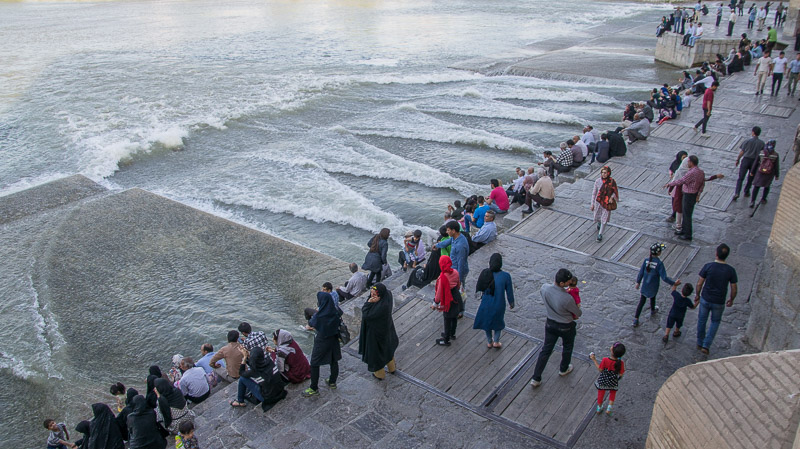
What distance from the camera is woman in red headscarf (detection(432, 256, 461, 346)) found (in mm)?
7156

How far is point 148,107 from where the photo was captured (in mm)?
25500

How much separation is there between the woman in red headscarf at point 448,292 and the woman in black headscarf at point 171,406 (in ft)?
11.0

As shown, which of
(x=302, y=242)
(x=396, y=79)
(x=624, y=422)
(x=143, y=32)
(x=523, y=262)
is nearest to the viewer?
(x=624, y=422)

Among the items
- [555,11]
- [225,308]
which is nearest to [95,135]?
[225,308]

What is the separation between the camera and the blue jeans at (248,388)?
7.00 m

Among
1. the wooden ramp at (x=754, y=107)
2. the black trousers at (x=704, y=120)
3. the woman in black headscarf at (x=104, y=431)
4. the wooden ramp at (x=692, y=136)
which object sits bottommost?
the woman in black headscarf at (x=104, y=431)

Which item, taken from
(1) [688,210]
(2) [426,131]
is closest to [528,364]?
(1) [688,210]

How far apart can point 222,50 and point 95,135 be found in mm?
18663

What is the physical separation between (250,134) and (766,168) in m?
17.2

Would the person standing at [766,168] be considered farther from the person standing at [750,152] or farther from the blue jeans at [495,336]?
the blue jeans at [495,336]

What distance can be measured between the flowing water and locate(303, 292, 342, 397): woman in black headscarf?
12.0ft

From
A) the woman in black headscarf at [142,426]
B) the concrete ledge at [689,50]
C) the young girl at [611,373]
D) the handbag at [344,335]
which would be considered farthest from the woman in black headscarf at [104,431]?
the concrete ledge at [689,50]

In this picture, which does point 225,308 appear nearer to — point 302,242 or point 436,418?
point 302,242

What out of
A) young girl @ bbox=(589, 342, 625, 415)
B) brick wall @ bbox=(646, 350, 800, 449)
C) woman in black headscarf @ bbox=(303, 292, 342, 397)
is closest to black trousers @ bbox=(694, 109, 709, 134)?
young girl @ bbox=(589, 342, 625, 415)
